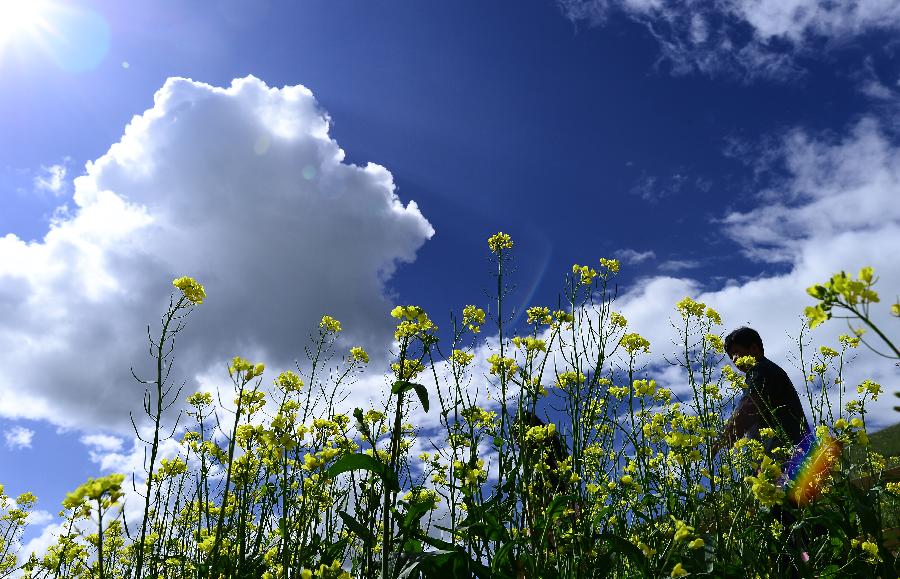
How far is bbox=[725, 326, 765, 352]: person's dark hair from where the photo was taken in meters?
4.55

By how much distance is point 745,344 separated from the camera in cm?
456

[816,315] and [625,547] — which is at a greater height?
[816,315]

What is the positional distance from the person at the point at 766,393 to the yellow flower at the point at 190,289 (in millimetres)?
3495

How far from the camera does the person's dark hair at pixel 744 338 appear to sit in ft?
14.9

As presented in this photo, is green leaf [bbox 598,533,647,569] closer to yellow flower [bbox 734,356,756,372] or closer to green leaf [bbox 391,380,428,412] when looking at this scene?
green leaf [bbox 391,380,428,412]

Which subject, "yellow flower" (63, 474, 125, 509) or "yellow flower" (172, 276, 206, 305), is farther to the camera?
"yellow flower" (172, 276, 206, 305)

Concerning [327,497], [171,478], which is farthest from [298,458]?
[171,478]

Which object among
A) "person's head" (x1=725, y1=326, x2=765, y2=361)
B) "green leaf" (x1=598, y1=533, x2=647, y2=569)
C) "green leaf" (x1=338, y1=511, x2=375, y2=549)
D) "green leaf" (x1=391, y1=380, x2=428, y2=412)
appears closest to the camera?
"green leaf" (x1=391, y1=380, x2=428, y2=412)

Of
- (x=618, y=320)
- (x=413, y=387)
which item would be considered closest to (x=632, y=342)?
(x=618, y=320)

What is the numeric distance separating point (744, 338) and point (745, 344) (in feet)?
0.15

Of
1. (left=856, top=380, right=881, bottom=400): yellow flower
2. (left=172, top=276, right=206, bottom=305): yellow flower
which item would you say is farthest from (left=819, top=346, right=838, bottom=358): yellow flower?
(left=172, top=276, right=206, bottom=305): yellow flower

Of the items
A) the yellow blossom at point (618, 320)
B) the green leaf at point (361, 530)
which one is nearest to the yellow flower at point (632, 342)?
the yellow blossom at point (618, 320)

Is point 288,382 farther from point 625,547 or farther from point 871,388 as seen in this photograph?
point 871,388

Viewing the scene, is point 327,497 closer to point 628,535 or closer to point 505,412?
point 505,412
